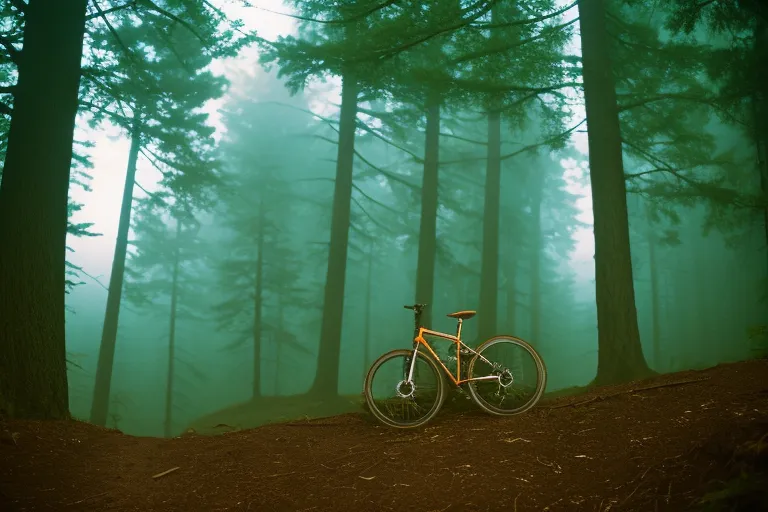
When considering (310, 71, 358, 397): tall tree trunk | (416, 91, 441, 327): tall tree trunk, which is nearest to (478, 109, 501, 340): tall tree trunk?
(416, 91, 441, 327): tall tree trunk

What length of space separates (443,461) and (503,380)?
1.53m

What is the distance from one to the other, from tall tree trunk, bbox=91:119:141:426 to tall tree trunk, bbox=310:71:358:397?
608 centimetres

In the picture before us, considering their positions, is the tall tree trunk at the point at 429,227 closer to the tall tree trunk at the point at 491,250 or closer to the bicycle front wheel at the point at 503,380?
the tall tree trunk at the point at 491,250

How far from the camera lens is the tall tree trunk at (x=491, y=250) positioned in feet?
48.4

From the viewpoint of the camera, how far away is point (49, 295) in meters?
5.63

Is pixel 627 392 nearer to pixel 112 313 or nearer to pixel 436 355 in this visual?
pixel 436 355

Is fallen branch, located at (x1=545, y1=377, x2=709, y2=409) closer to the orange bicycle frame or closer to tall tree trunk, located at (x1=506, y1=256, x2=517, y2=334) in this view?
the orange bicycle frame

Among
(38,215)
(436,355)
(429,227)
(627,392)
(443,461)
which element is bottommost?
(443,461)

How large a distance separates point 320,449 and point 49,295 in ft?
12.8

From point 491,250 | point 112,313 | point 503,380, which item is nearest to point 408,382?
point 503,380

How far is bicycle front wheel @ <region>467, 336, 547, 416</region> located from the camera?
519 centimetres

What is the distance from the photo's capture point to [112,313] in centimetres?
1418

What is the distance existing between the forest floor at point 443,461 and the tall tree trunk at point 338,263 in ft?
25.3

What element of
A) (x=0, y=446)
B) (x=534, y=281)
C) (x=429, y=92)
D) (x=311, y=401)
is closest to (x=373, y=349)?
(x=534, y=281)
